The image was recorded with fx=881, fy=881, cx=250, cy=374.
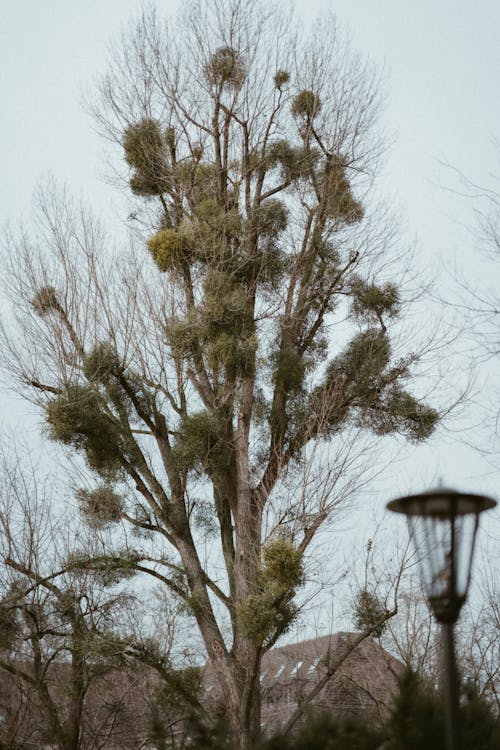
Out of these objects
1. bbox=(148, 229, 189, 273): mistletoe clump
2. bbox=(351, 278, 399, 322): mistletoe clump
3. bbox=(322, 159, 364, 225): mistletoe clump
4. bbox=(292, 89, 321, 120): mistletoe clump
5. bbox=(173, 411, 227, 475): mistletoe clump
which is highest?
bbox=(292, 89, 321, 120): mistletoe clump

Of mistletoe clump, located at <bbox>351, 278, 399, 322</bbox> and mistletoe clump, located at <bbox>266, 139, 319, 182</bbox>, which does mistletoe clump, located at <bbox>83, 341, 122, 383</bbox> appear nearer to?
mistletoe clump, located at <bbox>351, 278, 399, 322</bbox>

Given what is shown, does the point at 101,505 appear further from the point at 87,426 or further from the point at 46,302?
the point at 46,302

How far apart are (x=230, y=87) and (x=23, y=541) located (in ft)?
22.5

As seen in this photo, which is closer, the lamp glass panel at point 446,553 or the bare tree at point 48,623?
the lamp glass panel at point 446,553

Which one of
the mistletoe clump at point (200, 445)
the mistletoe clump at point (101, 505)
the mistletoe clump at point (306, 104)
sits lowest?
the mistletoe clump at point (101, 505)

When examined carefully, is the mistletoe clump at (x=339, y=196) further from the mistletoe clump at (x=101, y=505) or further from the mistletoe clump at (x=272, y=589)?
the mistletoe clump at (x=272, y=589)

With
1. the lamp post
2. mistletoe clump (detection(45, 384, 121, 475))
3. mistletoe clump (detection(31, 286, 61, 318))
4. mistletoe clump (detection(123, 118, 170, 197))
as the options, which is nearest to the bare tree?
mistletoe clump (detection(45, 384, 121, 475))

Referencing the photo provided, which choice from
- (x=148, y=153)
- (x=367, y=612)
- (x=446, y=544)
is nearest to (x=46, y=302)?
(x=148, y=153)

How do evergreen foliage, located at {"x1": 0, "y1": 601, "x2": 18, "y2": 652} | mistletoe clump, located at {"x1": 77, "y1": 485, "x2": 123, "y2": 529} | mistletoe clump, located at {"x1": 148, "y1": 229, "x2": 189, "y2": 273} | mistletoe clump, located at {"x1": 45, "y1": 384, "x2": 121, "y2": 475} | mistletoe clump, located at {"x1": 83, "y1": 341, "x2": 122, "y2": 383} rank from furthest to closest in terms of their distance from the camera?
mistletoe clump, located at {"x1": 148, "y1": 229, "x2": 189, "y2": 273}, mistletoe clump, located at {"x1": 77, "y1": 485, "x2": 123, "y2": 529}, mistletoe clump, located at {"x1": 83, "y1": 341, "x2": 122, "y2": 383}, evergreen foliage, located at {"x1": 0, "y1": 601, "x2": 18, "y2": 652}, mistletoe clump, located at {"x1": 45, "y1": 384, "x2": 121, "y2": 475}

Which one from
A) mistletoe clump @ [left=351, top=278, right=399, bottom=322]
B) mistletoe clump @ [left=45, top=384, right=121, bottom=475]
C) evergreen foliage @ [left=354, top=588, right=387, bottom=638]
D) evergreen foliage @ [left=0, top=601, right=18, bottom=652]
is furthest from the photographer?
mistletoe clump @ [left=351, top=278, right=399, bottom=322]

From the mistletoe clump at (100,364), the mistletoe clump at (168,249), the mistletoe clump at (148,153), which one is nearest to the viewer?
the mistletoe clump at (100,364)

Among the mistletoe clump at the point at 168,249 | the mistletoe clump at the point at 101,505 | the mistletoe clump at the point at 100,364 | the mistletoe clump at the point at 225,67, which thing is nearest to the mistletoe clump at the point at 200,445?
the mistletoe clump at the point at 101,505

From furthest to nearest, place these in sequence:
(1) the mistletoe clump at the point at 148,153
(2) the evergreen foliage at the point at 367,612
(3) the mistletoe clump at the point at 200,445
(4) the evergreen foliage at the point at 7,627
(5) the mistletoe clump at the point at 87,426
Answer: (1) the mistletoe clump at the point at 148,153 < (2) the evergreen foliage at the point at 367,612 < (3) the mistletoe clump at the point at 200,445 < (4) the evergreen foliage at the point at 7,627 < (5) the mistletoe clump at the point at 87,426

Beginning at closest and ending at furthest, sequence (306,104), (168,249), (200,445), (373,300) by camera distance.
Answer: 1. (200,445)
2. (168,249)
3. (373,300)
4. (306,104)
